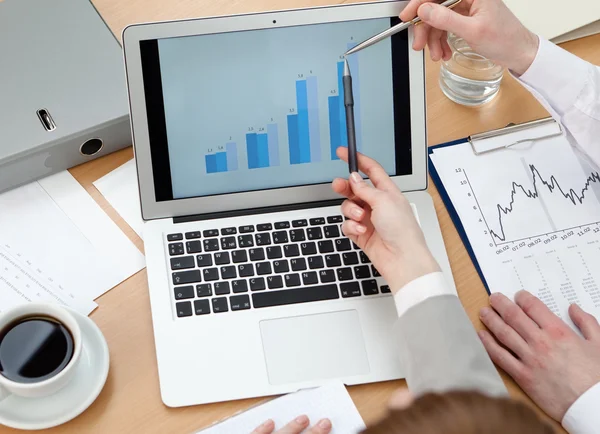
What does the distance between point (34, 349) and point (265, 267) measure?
0.26 m

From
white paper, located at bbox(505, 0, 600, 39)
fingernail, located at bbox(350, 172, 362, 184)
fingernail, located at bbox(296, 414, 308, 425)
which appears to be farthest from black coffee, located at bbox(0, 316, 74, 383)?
white paper, located at bbox(505, 0, 600, 39)

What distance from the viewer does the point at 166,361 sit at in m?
0.78

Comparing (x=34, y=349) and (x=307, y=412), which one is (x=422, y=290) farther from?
(x=34, y=349)

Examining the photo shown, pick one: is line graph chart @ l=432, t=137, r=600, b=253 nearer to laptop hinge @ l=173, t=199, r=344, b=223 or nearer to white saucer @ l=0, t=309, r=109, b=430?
laptop hinge @ l=173, t=199, r=344, b=223

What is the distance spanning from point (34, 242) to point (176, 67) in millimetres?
273

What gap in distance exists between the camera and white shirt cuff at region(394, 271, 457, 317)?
0.76m

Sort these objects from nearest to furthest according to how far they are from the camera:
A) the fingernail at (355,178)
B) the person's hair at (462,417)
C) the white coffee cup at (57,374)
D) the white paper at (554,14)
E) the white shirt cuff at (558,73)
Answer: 1. the person's hair at (462,417)
2. the white coffee cup at (57,374)
3. the fingernail at (355,178)
4. the white shirt cuff at (558,73)
5. the white paper at (554,14)

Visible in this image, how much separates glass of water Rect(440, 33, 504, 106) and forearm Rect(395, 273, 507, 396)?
33cm

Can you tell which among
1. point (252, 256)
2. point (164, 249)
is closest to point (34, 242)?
point (164, 249)

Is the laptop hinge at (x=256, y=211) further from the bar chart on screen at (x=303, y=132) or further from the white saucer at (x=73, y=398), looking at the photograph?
the white saucer at (x=73, y=398)

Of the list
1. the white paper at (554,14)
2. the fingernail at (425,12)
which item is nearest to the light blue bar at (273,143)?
the fingernail at (425,12)

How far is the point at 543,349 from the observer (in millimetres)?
804

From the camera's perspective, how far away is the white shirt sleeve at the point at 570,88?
0.91 m

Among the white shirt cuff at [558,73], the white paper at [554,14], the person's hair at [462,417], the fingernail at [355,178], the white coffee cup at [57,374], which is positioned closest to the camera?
the person's hair at [462,417]
